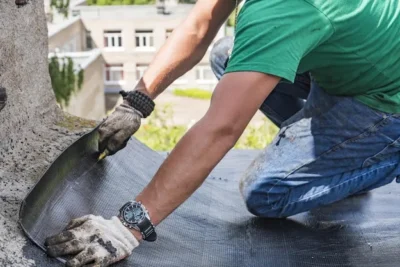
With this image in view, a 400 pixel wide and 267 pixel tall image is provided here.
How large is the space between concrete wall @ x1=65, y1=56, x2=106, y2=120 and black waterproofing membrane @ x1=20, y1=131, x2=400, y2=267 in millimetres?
13498

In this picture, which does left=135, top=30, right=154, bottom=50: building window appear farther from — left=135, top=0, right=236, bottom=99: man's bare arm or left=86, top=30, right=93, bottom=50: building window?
left=135, top=0, right=236, bottom=99: man's bare arm

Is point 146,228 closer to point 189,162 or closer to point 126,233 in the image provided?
point 126,233

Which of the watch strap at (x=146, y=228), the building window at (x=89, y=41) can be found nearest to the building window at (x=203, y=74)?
the building window at (x=89, y=41)

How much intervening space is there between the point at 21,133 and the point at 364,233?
1255 mm

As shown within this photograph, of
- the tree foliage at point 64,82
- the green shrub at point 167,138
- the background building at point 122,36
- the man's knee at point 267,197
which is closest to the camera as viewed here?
the man's knee at point 267,197

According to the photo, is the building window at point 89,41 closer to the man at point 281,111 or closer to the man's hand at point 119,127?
the man at point 281,111

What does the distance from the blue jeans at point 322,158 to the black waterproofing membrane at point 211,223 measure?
0.10m

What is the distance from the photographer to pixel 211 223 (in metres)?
2.54

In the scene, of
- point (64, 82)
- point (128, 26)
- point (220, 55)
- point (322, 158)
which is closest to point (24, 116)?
point (220, 55)

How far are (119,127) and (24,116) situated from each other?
1.12ft

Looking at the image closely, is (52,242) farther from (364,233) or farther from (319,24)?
(364,233)

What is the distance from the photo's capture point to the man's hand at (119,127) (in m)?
2.58

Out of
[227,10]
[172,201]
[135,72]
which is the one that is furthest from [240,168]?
[135,72]

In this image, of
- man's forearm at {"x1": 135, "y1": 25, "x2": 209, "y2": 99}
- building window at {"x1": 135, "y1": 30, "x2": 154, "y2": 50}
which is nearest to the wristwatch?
man's forearm at {"x1": 135, "y1": 25, "x2": 209, "y2": 99}
